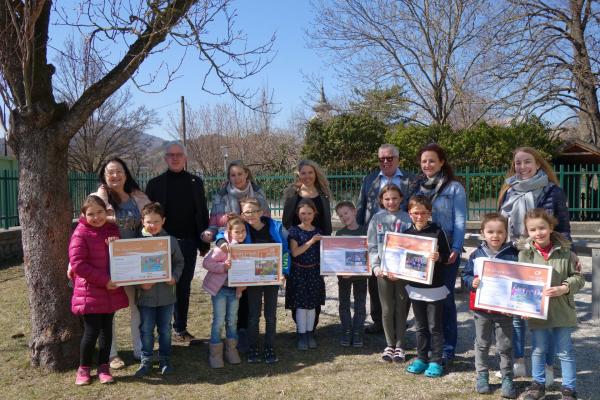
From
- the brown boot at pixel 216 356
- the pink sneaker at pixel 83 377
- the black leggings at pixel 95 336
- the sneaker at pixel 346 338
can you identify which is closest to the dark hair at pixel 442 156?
the sneaker at pixel 346 338

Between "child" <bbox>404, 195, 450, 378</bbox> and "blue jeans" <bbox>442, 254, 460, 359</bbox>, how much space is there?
0.60 feet

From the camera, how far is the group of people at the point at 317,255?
4117mm

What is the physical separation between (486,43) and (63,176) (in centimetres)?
1807

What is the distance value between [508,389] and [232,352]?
244 centimetres

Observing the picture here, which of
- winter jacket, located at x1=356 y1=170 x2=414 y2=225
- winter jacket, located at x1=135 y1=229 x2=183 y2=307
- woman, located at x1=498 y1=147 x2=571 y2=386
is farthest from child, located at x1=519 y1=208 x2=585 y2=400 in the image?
winter jacket, located at x1=135 y1=229 x2=183 y2=307

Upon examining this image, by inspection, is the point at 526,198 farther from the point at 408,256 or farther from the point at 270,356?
the point at 270,356

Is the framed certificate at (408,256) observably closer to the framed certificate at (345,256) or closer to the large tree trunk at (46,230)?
the framed certificate at (345,256)

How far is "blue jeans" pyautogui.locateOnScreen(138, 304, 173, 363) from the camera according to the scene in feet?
15.1

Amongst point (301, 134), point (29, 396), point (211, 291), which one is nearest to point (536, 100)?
point (301, 134)

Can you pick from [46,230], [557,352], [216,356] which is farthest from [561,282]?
[46,230]

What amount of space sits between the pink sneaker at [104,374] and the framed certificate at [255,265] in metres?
1.25

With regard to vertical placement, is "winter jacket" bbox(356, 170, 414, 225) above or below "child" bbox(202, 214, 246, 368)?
above

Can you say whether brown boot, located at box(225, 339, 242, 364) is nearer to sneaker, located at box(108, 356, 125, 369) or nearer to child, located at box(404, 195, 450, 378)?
sneaker, located at box(108, 356, 125, 369)

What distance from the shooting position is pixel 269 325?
16.4ft
